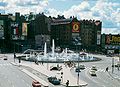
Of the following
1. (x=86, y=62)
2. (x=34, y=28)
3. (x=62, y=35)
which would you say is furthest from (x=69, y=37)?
(x=86, y=62)

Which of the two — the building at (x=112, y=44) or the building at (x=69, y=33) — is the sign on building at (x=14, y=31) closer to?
the building at (x=69, y=33)

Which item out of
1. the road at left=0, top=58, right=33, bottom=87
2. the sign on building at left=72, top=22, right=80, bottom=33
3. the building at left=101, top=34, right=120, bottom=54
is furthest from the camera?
the sign on building at left=72, top=22, right=80, bottom=33

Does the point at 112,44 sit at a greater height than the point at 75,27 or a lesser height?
lesser

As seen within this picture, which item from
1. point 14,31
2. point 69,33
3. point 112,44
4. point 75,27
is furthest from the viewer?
point 75,27

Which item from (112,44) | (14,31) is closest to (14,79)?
(14,31)

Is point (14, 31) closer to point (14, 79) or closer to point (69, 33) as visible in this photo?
point (69, 33)

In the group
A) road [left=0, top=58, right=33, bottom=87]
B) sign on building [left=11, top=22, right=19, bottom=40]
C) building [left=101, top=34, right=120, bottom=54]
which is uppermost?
sign on building [left=11, top=22, right=19, bottom=40]

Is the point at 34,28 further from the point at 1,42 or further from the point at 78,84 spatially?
the point at 78,84

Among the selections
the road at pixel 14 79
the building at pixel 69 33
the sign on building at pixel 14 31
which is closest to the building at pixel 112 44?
the building at pixel 69 33

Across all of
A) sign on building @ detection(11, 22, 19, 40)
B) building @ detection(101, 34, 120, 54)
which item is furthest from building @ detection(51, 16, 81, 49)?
sign on building @ detection(11, 22, 19, 40)

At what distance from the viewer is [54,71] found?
92.3 meters

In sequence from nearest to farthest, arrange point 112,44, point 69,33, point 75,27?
1. point 112,44
2. point 69,33
3. point 75,27

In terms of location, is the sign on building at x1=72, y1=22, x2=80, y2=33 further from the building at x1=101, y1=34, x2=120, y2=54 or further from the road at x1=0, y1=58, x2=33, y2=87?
the road at x1=0, y1=58, x2=33, y2=87

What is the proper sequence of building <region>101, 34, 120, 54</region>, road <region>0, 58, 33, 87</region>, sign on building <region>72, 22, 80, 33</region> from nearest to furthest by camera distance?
1. road <region>0, 58, 33, 87</region>
2. building <region>101, 34, 120, 54</region>
3. sign on building <region>72, 22, 80, 33</region>
